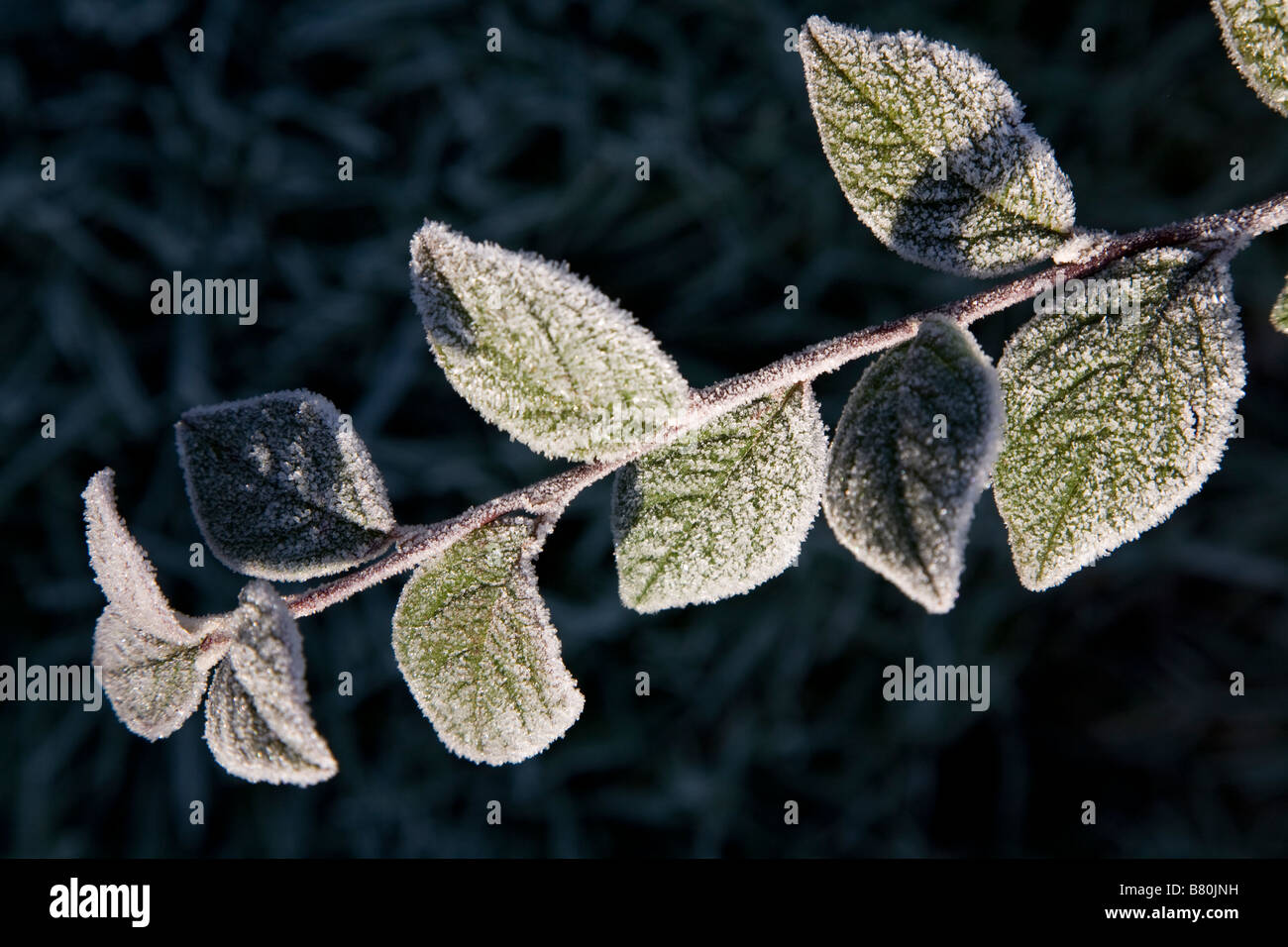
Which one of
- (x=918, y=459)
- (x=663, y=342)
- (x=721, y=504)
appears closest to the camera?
(x=918, y=459)

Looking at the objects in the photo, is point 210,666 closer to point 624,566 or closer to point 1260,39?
point 624,566

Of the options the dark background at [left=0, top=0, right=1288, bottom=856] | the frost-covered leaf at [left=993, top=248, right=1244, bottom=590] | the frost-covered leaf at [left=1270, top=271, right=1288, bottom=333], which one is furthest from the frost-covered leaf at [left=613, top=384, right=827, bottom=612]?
the dark background at [left=0, top=0, right=1288, bottom=856]

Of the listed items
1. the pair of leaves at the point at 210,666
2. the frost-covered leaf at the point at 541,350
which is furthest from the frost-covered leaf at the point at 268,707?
the frost-covered leaf at the point at 541,350

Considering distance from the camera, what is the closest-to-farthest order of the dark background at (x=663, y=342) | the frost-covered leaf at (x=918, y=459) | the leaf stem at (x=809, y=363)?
1. the frost-covered leaf at (x=918, y=459)
2. the leaf stem at (x=809, y=363)
3. the dark background at (x=663, y=342)

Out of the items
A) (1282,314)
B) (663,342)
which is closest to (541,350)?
(1282,314)

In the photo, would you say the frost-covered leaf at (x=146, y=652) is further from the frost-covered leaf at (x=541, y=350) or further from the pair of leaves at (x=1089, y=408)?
the pair of leaves at (x=1089, y=408)

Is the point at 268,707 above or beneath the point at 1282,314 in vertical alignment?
beneath
